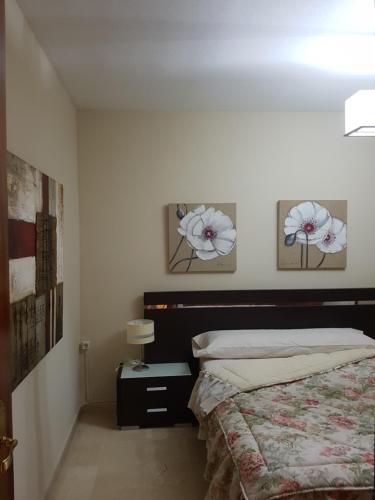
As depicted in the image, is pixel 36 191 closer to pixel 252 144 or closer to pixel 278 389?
pixel 278 389

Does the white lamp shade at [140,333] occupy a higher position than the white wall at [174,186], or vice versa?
the white wall at [174,186]

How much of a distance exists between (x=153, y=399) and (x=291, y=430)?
Result: 1.42m

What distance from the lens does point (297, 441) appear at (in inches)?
64.7

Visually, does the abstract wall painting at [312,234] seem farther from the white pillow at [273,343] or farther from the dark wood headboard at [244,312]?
the white pillow at [273,343]

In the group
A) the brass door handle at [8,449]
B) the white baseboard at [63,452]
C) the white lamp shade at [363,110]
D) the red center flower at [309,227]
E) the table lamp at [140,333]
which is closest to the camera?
the brass door handle at [8,449]

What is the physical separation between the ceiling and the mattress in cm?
195

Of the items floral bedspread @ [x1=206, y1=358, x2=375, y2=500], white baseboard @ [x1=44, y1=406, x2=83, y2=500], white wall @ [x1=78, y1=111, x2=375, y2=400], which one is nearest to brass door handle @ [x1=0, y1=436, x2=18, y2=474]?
floral bedspread @ [x1=206, y1=358, x2=375, y2=500]

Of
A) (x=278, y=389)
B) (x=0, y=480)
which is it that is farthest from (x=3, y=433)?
(x=278, y=389)

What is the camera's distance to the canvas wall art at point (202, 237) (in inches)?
127

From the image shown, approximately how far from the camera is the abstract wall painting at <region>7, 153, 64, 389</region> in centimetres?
163

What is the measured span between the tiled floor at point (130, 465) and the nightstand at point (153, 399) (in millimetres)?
79

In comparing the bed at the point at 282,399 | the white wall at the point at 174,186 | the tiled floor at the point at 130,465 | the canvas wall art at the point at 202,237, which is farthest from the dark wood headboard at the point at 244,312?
the tiled floor at the point at 130,465

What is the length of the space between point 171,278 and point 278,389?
136cm

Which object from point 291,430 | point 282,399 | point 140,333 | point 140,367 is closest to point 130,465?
point 140,367
